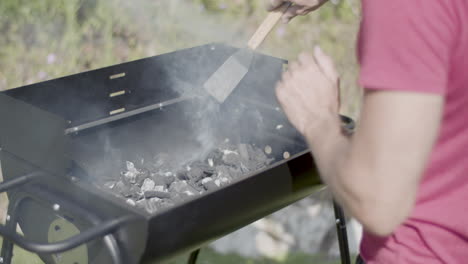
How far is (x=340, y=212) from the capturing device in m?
1.92

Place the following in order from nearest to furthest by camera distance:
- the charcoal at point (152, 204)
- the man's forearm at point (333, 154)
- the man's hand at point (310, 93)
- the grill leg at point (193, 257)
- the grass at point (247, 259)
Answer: the man's forearm at point (333, 154) → the man's hand at point (310, 93) → the charcoal at point (152, 204) → the grill leg at point (193, 257) → the grass at point (247, 259)

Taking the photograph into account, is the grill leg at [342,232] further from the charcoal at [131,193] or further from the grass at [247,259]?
the grass at [247,259]

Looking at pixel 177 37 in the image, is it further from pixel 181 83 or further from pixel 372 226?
pixel 372 226

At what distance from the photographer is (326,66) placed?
1238 millimetres

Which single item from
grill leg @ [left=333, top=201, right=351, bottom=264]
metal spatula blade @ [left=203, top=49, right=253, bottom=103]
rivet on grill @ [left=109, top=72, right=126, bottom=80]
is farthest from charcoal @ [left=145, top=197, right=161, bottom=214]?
grill leg @ [left=333, top=201, right=351, bottom=264]

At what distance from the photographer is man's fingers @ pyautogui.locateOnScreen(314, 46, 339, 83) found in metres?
1.23

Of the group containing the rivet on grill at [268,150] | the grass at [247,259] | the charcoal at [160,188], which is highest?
the charcoal at [160,188]

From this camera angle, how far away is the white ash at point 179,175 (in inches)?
68.9

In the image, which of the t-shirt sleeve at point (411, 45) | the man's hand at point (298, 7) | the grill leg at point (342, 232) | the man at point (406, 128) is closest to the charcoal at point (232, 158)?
the grill leg at point (342, 232)

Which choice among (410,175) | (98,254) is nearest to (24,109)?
(98,254)

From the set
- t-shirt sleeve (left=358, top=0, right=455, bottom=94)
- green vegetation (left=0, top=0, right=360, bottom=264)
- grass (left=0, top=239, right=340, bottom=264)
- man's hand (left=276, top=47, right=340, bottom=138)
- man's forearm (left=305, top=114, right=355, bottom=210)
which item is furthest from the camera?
green vegetation (left=0, top=0, right=360, bottom=264)

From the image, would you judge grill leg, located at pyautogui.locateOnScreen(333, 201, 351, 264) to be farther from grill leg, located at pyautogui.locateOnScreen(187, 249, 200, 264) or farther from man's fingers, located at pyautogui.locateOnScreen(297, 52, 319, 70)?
man's fingers, located at pyautogui.locateOnScreen(297, 52, 319, 70)

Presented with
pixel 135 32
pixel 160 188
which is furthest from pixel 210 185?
pixel 135 32

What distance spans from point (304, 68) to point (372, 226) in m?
0.37
